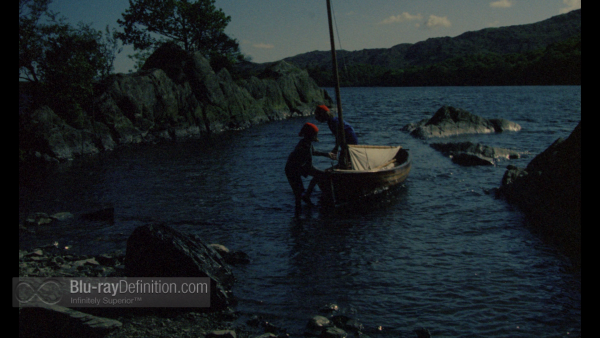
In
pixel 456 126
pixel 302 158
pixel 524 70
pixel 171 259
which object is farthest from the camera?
pixel 524 70

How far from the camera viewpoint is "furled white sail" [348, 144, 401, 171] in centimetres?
1625

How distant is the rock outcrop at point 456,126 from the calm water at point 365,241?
11412 millimetres

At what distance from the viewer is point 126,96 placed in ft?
114

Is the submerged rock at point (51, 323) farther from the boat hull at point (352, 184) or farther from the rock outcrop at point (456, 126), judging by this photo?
the rock outcrop at point (456, 126)

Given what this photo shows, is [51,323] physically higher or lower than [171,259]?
lower

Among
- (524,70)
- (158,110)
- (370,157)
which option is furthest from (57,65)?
(524,70)

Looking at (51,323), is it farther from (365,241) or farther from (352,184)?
(352,184)

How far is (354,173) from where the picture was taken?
49.7ft

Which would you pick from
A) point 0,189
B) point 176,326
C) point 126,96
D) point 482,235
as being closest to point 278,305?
point 176,326

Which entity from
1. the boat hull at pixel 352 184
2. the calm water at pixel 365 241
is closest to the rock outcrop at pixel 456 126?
the calm water at pixel 365 241

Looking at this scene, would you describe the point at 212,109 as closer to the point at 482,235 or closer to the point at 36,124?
the point at 36,124

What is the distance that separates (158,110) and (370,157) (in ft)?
83.5

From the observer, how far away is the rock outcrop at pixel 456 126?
34562 mm

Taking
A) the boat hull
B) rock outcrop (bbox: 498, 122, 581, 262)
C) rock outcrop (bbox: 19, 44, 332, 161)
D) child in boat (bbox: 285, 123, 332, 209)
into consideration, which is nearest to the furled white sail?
the boat hull
